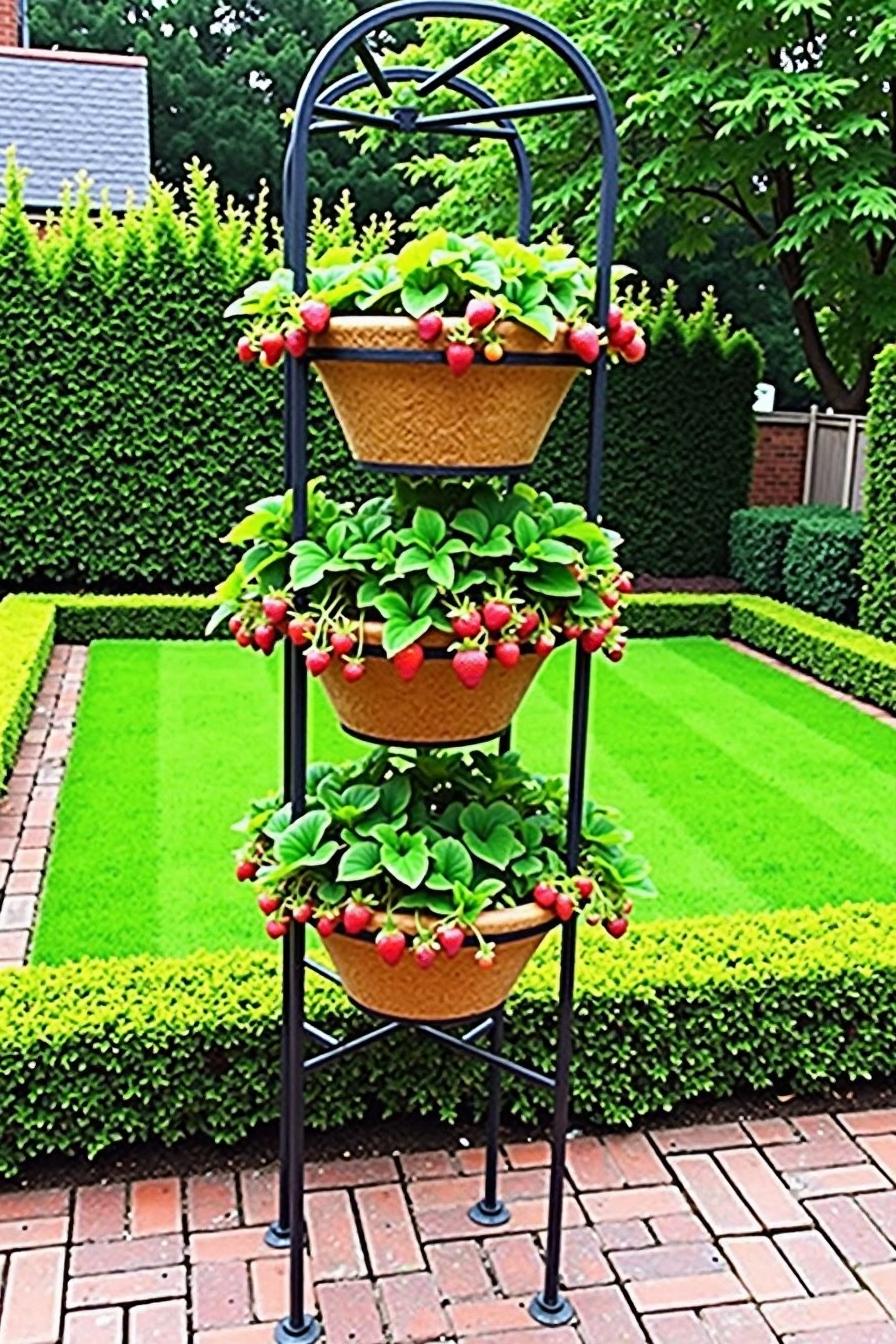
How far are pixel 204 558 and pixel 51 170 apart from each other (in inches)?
240

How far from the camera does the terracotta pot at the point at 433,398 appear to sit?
204 cm

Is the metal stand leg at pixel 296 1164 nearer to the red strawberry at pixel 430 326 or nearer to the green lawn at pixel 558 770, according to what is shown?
the red strawberry at pixel 430 326

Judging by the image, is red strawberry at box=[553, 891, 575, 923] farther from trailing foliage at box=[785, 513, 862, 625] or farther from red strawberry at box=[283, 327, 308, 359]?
trailing foliage at box=[785, 513, 862, 625]

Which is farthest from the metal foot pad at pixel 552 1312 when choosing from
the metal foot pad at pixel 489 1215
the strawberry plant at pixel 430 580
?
the strawberry plant at pixel 430 580

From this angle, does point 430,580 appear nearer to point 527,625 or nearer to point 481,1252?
point 527,625

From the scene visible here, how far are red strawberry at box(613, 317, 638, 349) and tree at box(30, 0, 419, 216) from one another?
18553mm

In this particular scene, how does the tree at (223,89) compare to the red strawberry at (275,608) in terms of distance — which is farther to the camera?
the tree at (223,89)

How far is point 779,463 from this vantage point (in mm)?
11641

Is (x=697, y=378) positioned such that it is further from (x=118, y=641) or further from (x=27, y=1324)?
(x=27, y=1324)

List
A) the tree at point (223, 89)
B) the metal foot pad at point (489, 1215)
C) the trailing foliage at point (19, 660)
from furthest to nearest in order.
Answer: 1. the tree at point (223, 89)
2. the trailing foliage at point (19, 660)
3. the metal foot pad at point (489, 1215)

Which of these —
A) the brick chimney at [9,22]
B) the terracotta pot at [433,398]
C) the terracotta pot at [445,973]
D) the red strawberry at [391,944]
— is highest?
the brick chimney at [9,22]

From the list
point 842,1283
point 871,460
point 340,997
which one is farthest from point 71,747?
point 871,460

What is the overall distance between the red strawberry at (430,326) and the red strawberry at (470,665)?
481 millimetres

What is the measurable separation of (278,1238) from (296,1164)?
390mm
